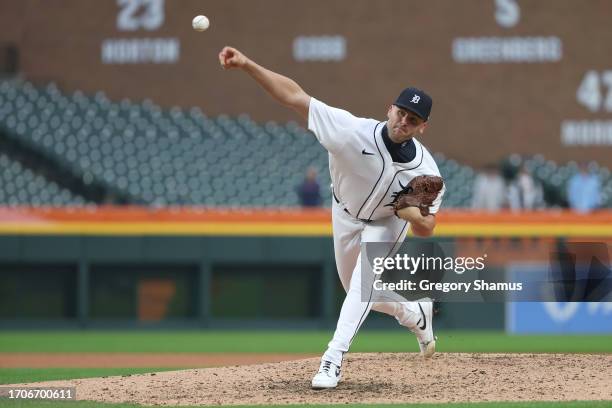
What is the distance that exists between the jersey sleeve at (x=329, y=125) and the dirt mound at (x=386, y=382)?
136cm

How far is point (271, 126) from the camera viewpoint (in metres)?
16.9

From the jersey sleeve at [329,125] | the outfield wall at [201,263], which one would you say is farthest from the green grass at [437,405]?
the outfield wall at [201,263]

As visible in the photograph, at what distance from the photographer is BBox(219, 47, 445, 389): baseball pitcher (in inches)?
232

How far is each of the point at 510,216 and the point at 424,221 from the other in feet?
24.3

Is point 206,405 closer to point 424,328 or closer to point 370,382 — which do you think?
point 370,382

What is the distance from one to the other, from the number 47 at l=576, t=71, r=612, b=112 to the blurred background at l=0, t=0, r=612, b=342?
0.9 inches

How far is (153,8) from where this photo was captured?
56.6 ft

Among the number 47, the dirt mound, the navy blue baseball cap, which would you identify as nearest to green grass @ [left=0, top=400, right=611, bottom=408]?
the dirt mound

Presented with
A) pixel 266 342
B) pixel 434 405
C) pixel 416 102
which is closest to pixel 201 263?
pixel 266 342

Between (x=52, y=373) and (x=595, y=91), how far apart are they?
11.1 meters

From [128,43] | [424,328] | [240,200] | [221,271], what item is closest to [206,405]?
[424,328]

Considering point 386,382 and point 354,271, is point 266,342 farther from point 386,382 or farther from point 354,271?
point 354,271

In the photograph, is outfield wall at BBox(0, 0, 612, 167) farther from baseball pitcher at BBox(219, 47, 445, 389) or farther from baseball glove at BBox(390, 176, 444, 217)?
baseball glove at BBox(390, 176, 444, 217)

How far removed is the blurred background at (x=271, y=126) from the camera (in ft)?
43.1
